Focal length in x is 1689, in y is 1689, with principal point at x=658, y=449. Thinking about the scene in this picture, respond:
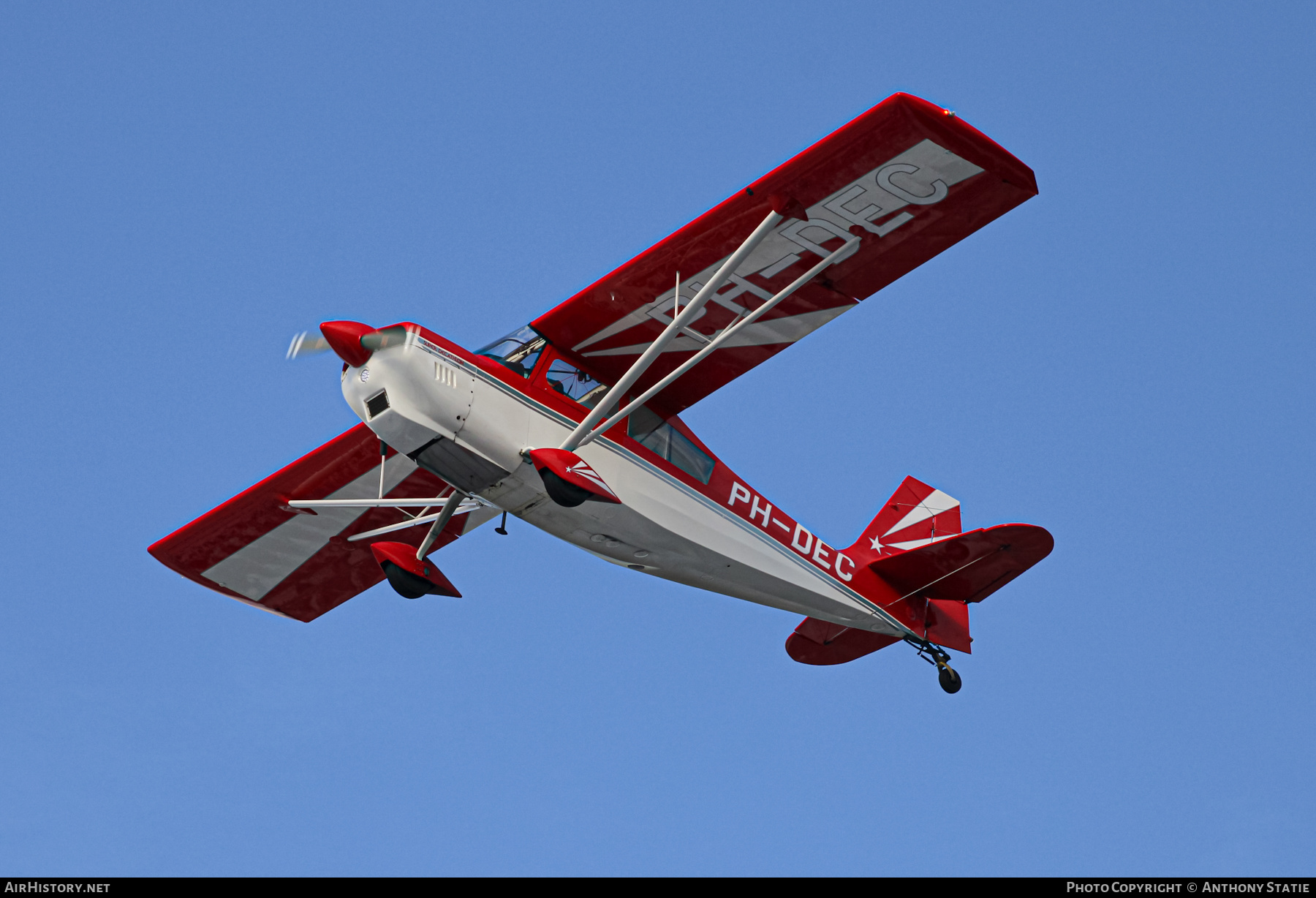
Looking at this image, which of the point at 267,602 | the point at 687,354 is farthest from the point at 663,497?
the point at 267,602

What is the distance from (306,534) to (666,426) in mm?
4139

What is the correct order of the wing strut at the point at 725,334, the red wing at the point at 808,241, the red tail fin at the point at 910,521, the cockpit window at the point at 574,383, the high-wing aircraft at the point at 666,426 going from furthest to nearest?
the red tail fin at the point at 910,521, the cockpit window at the point at 574,383, the wing strut at the point at 725,334, the high-wing aircraft at the point at 666,426, the red wing at the point at 808,241

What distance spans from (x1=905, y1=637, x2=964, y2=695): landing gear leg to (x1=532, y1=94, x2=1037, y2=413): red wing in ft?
12.0

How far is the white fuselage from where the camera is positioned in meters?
13.5

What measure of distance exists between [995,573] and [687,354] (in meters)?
3.85

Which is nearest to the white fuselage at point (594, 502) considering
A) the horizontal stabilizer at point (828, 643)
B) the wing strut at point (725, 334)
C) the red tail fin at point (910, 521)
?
the wing strut at point (725, 334)

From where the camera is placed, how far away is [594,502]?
14.3 metres

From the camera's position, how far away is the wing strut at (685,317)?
44.5ft

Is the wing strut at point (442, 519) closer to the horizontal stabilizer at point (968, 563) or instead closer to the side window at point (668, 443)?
the side window at point (668, 443)

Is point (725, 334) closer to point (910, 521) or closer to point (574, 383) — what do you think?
point (574, 383)

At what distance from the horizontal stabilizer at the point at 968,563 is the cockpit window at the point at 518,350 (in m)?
4.40

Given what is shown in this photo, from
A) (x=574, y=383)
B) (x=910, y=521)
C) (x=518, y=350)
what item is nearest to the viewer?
(x=518, y=350)

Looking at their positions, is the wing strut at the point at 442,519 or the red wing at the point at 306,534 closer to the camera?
the wing strut at the point at 442,519

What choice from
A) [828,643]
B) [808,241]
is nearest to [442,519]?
[808,241]
